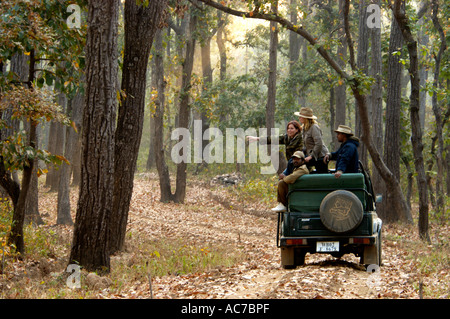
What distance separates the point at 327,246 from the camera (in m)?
8.92

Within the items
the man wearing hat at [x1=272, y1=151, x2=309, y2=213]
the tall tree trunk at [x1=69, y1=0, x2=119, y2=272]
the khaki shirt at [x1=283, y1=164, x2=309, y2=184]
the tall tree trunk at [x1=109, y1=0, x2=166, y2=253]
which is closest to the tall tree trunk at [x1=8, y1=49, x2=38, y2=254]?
the tall tree trunk at [x1=69, y1=0, x2=119, y2=272]

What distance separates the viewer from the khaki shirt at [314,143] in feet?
34.0

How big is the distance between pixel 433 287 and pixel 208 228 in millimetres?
9454

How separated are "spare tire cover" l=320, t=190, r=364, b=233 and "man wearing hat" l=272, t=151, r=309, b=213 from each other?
0.76 metres

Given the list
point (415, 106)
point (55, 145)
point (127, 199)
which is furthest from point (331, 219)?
point (55, 145)

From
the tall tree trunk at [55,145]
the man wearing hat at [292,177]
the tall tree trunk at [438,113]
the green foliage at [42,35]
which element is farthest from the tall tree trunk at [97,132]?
the tall tree trunk at [55,145]

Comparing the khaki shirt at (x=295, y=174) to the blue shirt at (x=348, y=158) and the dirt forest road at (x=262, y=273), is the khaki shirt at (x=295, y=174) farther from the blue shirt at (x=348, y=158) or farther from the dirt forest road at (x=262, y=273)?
the dirt forest road at (x=262, y=273)

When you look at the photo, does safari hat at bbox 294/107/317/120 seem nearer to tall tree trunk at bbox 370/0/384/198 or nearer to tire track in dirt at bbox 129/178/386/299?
tire track in dirt at bbox 129/178/386/299

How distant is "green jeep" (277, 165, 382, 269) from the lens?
8.62 meters

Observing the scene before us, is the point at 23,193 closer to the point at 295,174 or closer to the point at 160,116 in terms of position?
the point at 295,174

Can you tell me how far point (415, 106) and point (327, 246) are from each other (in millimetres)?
5922

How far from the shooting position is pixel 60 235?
Answer: 1424cm
